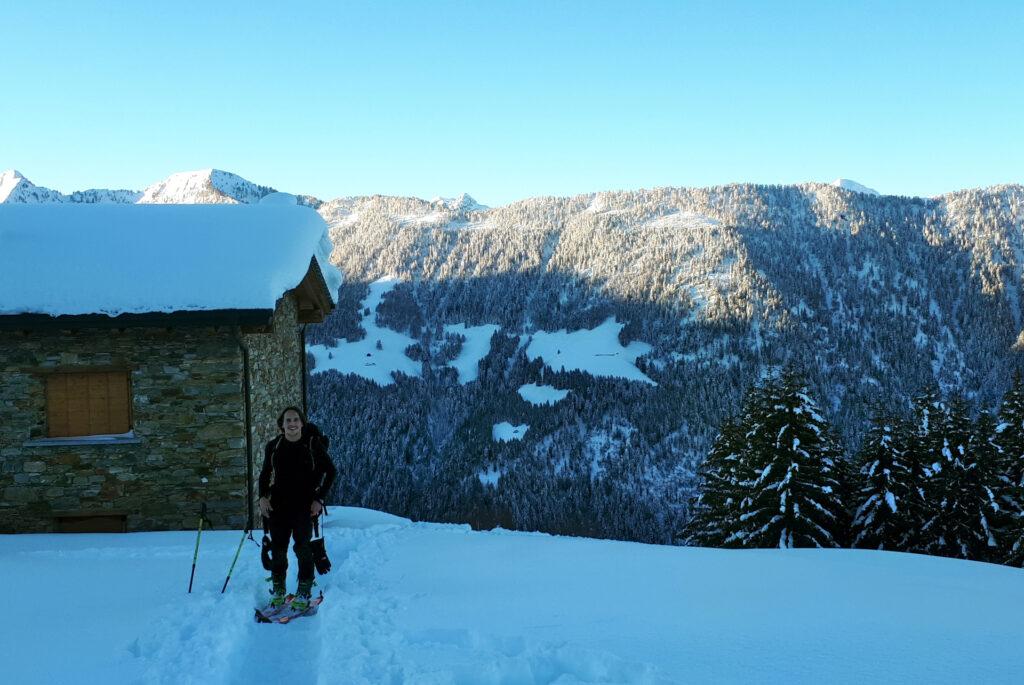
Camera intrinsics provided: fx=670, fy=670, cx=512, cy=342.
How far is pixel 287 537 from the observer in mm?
6504

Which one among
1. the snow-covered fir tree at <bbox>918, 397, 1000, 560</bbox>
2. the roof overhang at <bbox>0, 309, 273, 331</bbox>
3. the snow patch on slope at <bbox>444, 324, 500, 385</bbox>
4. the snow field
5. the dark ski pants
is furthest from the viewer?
the snow patch on slope at <bbox>444, 324, 500, 385</bbox>

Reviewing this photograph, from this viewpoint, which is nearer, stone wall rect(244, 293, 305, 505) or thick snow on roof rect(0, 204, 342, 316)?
thick snow on roof rect(0, 204, 342, 316)

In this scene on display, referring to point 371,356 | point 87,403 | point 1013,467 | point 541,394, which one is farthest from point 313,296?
point 371,356

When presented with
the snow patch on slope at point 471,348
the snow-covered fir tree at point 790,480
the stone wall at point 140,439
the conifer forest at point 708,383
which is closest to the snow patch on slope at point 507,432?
the conifer forest at point 708,383

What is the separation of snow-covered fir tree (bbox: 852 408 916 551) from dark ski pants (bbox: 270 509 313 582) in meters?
18.3

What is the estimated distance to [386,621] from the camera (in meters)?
5.76

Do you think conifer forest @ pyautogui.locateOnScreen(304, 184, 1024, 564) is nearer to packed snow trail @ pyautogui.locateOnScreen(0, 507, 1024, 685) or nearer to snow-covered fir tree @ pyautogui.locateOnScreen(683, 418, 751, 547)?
snow-covered fir tree @ pyautogui.locateOnScreen(683, 418, 751, 547)

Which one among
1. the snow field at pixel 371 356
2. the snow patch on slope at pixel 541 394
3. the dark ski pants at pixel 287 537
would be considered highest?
the dark ski pants at pixel 287 537

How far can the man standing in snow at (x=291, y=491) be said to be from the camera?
21.0 feet

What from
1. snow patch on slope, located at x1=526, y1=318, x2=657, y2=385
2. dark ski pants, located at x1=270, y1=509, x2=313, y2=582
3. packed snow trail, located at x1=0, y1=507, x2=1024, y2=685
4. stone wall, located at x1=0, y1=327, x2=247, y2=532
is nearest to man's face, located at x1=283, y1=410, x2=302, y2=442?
dark ski pants, located at x1=270, y1=509, x2=313, y2=582

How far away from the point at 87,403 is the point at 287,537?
7042 mm

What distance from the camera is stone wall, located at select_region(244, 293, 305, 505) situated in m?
12.3

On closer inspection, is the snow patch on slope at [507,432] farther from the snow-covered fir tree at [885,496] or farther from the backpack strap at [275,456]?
the backpack strap at [275,456]

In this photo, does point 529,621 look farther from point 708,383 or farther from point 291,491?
point 708,383
